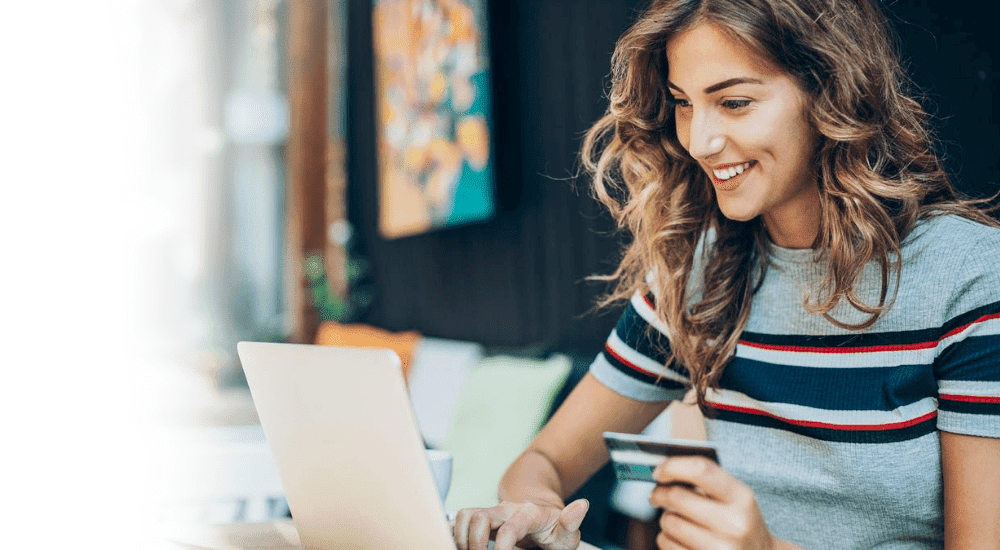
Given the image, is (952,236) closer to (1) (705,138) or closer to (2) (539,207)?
(1) (705,138)

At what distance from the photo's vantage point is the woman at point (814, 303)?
0.96 meters

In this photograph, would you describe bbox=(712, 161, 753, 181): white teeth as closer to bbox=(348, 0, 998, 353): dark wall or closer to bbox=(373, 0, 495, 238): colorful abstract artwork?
bbox=(348, 0, 998, 353): dark wall

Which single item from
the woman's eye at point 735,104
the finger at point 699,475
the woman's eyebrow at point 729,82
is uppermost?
the woman's eyebrow at point 729,82

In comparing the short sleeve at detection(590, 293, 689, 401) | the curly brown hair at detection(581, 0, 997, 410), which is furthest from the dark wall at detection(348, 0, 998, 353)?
the short sleeve at detection(590, 293, 689, 401)

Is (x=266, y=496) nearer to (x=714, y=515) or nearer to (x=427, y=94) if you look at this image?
(x=714, y=515)

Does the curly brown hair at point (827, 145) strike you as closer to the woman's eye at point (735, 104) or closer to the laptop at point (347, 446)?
the woman's eye at point (735, 104)

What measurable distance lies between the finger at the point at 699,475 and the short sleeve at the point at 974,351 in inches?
12.3

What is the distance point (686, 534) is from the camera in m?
0.89

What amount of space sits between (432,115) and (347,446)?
8.72 feet

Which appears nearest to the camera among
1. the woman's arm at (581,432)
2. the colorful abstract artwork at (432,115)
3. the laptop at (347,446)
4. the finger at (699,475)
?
the laptop at (347,446)

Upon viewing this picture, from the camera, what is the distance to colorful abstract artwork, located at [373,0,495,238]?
289 centimetres

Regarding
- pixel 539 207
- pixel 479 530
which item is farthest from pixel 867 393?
pixel 539 207

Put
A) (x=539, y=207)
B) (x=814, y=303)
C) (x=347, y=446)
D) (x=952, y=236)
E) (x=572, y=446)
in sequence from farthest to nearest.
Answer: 1. (x=539, y=207)
2. (x=572, y=446)
3. (x=814, y=303)
4. (x=952, y=236)
5. (x=347, y=446)

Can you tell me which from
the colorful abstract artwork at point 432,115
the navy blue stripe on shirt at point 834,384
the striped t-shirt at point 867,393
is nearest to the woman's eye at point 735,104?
the striped t-shirt at point 867,393
